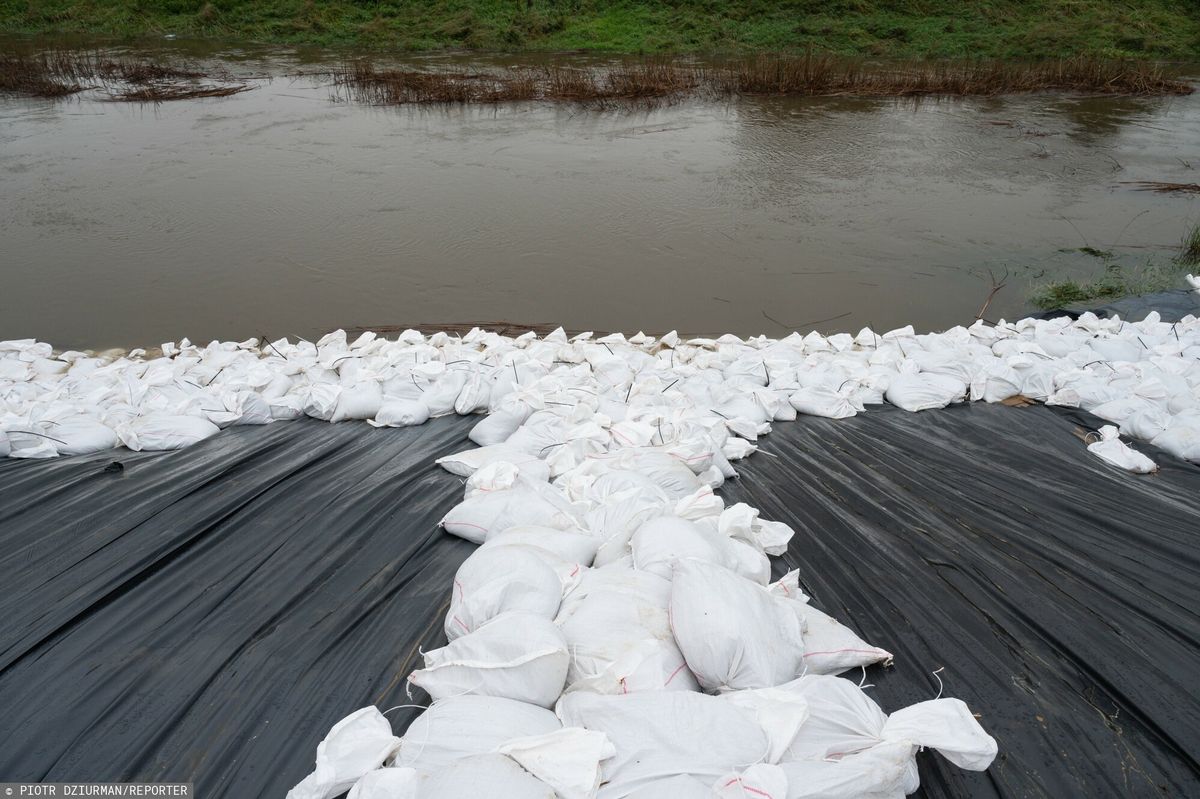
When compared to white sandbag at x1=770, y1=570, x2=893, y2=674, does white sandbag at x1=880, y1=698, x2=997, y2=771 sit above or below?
above

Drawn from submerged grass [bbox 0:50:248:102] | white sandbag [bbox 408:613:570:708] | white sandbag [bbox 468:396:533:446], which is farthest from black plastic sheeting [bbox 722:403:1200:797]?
submerged grass [bbox 0:50:248:102]

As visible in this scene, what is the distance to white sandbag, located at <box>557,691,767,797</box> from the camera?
1.07 m

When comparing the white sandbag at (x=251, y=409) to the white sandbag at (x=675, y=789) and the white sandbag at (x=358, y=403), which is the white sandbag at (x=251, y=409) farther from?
the white sandbag at (x=675, y=789)

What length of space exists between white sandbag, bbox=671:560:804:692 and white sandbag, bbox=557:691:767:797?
0.33ft

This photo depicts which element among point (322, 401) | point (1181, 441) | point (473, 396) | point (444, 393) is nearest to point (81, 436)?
point (322, 401)

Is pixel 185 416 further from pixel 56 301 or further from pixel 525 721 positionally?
pixel 56 301

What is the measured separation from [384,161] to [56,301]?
12.0 ft

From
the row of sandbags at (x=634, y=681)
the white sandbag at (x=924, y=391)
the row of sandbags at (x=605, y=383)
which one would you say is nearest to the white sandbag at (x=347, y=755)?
the row of sandbags at (x=634, y=681)

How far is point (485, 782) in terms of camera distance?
1031 mm

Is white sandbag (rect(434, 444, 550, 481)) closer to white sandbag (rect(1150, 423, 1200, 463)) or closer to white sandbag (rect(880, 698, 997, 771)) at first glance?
white sandbag (rect(880, 698, 997, 771))

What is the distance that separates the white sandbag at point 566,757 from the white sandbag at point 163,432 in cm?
192

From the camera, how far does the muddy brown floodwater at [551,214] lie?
4.99 m

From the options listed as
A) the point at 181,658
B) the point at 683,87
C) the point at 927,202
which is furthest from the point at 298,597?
the point at 683,87

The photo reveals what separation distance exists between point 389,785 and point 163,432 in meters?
1.90
